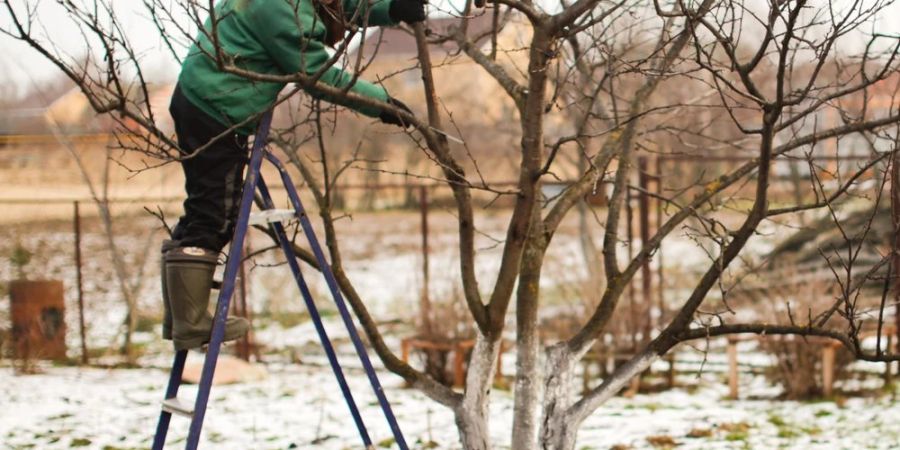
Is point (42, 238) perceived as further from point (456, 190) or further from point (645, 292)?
point (456, 190)

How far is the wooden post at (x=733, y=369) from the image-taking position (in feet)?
24.4

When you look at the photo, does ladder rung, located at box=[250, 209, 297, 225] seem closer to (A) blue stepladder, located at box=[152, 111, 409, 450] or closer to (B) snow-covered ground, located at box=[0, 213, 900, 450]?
(A) blue stepladder, located at box=[152, 111, 409, 450]

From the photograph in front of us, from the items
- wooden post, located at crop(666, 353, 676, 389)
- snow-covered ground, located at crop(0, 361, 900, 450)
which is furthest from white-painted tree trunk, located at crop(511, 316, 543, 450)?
wooden post, located at crop(666, 353, 676, 389)

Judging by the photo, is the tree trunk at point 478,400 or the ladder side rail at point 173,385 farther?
the tree trunk at point 478,400

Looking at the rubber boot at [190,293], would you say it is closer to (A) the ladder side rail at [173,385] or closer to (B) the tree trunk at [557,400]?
(A) the ladder side rail at [173,385]

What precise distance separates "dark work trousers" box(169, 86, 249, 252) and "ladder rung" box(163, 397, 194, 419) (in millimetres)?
540

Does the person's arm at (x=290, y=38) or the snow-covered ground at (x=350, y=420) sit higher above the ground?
the person's arm at (x=290, y=38)

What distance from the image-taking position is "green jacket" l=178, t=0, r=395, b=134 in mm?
3166

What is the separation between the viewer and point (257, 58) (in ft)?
10.8

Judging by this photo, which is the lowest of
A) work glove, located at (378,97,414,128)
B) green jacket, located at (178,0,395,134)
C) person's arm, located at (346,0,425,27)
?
work glove, located at (378,97,414,128)

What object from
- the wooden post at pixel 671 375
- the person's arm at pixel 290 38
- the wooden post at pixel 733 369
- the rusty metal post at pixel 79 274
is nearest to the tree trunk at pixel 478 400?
the person's arm at pixel 290 38

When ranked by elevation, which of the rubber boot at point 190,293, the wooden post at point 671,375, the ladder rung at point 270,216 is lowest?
the wooden post at point 671,375

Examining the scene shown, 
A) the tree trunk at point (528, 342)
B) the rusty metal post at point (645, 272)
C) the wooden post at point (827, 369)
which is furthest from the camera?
the rusty metal post at point (645, 272)

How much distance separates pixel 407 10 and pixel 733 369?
5097 mm
